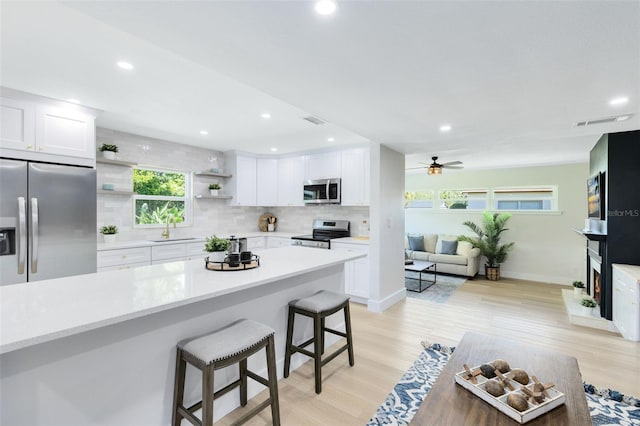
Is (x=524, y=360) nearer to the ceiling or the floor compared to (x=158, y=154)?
nearer to the floor

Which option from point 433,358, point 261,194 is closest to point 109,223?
point 261,194

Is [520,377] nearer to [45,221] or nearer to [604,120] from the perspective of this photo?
[604,120]

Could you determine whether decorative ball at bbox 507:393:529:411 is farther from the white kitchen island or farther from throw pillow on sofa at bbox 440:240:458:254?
throw pillow on sofa at bbox 440:240:458:254

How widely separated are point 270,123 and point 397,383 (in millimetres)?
3039

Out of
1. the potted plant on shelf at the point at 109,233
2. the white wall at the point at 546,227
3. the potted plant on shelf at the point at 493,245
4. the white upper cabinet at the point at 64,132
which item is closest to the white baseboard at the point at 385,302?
the potted plant on shelf at the point at 493,245

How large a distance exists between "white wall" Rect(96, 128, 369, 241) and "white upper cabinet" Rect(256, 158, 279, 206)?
1.54 feet

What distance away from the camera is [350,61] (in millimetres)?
1851

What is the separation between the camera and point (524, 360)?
6.55 feet

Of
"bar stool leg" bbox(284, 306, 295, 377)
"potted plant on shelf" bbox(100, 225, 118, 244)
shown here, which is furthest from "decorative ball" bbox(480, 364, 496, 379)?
"potted plant on shelf" bbox(100, 225, 118, 244)

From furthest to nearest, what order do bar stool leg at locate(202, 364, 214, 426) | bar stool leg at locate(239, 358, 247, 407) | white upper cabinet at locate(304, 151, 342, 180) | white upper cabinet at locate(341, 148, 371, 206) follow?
white upper cabinet at locate(304, 151, 342, 180), white upper cabinet at locate(341, 148, 371, 206), bar stool leg at locate(239, 358, 247, 407), bar stool leg at locate(202, 364, 214, 426)

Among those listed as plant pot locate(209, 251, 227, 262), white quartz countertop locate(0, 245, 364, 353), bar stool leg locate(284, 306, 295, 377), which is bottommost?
bar stool leg locate(284, 306, 295, 377)

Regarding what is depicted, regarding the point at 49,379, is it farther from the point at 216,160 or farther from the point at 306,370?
the point at 216,160

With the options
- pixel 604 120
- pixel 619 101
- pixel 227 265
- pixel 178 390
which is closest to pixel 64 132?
pixel 227 265

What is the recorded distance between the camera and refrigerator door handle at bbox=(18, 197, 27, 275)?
8.52ft
